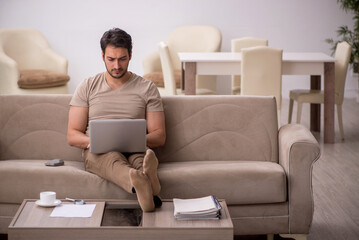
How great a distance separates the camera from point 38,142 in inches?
140

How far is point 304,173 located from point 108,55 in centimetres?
121

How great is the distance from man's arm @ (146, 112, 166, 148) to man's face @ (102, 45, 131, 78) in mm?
280

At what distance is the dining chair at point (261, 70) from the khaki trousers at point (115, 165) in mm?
2459

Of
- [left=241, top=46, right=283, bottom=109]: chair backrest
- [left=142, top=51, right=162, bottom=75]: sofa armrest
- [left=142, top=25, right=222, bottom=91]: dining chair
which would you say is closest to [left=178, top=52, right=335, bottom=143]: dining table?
[left=241, top=46, right=283, bottom=109]: chair backrest

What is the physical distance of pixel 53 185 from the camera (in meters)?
3.12

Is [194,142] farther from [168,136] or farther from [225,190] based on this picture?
[225,190]

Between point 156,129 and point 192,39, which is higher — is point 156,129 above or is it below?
below

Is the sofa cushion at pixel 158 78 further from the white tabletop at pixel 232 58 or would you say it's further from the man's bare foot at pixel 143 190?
the man's bare foot at pixel 143 190

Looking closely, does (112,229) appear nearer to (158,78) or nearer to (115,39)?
(115,39)

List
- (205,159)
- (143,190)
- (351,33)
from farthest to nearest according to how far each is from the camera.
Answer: (351,33)
(205,159)
(143,190)

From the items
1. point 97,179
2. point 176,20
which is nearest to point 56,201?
point 97,179

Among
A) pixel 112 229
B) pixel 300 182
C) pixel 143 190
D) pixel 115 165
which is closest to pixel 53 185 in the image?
pixel 115 165

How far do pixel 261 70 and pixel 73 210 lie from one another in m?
3.21

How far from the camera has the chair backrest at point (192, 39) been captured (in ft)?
24.7
